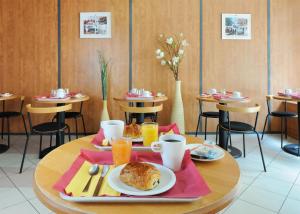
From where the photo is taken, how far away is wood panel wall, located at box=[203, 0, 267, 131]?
4.88 meters

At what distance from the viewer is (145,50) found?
16.2ft

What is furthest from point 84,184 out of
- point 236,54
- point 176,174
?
point 236,54

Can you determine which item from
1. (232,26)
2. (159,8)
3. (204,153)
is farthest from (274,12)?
(204,153)

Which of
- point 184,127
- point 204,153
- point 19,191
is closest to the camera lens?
point 204,153

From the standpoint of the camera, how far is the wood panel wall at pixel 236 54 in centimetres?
488

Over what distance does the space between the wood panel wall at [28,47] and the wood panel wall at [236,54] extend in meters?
3.14

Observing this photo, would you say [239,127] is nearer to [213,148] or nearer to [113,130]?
[213,148]

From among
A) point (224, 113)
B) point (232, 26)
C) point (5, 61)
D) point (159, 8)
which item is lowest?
point (224, 113)

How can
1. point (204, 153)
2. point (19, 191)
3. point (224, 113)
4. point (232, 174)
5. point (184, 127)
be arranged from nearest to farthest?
point (232, 174)
point (204, 153)
point (19, 191)
point (224, 113)
point (184, 127)

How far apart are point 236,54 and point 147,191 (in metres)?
4.77

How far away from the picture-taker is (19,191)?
2.56 meters

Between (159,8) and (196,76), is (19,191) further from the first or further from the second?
(159,8)

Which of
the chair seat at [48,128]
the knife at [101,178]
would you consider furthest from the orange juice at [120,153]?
the chair seat at [48,128]

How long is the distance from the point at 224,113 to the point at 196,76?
4.79ft
